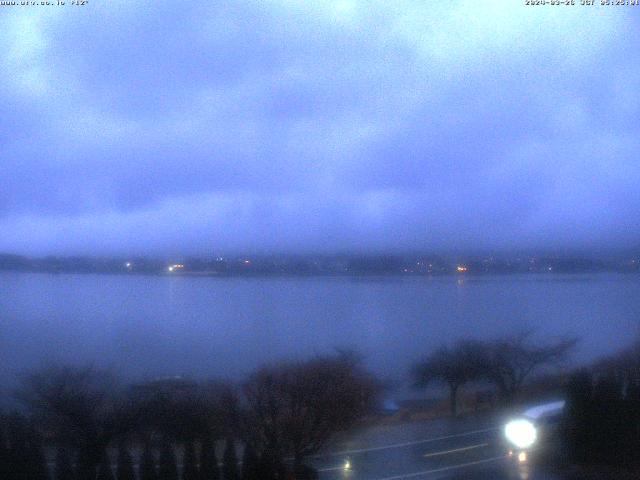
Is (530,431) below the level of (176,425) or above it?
below

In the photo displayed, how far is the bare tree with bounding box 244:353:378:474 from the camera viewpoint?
6.00 metres

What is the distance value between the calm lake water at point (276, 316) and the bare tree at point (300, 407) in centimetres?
71

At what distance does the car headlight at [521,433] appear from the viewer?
662 centimetres

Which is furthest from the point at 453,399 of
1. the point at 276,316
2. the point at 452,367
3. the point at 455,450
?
the point at 276,316

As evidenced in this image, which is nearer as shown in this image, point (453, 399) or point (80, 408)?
point (80, 408)

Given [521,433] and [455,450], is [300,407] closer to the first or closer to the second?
[455,450]

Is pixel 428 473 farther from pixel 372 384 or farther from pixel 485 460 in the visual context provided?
pixel 372 384

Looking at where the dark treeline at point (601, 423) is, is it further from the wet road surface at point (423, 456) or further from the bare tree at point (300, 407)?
the bare tree at point (300, 407)

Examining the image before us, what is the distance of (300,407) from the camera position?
20.0 ft

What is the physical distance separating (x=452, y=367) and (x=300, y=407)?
230 cm

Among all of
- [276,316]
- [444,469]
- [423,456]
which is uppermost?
[276,316]

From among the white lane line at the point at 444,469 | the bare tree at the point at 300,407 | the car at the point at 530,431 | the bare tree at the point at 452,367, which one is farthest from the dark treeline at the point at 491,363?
the bare tree at the point at 300,407

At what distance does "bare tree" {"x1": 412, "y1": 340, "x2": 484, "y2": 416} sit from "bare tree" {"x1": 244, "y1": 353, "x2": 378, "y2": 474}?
1.07 m

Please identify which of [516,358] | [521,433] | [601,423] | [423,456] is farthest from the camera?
[516,358]
